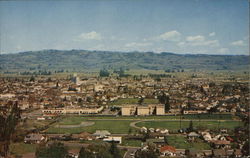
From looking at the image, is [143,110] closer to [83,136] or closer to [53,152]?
[83,136]

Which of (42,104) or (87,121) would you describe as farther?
(42,104)

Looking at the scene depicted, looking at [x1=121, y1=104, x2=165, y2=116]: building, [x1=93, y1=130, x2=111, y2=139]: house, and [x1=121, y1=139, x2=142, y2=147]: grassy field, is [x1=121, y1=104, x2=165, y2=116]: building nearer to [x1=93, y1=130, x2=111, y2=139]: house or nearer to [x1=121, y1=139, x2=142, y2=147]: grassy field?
[x1=93, y1=130, x2=111, y2=139]: house

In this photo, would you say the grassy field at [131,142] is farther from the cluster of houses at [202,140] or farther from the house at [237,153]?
the house at [237,153]

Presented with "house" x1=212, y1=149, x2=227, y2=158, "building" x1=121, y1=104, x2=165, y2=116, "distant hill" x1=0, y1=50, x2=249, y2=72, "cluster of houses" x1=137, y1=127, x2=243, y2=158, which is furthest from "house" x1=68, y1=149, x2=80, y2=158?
"distant hill" x1=0, y1=50, x2=249, y2=72

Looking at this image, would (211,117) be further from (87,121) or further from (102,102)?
(102,102)

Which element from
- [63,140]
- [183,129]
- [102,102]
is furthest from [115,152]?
[102,102]

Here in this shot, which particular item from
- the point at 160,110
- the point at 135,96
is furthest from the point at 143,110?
the point at 135,96
